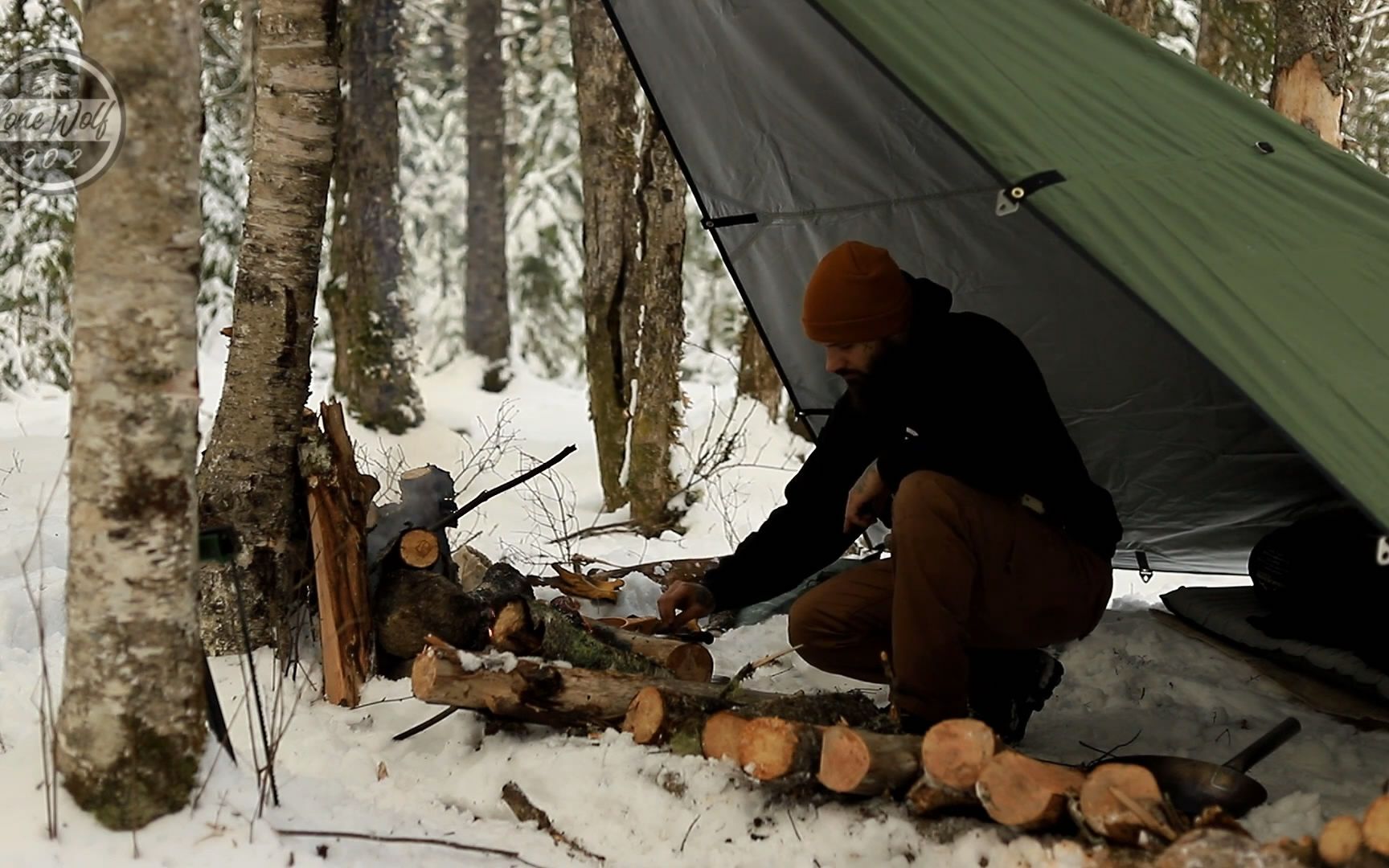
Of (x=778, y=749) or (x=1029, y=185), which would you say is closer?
(x=1029, y=185)

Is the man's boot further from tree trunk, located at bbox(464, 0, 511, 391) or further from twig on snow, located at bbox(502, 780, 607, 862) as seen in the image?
tree trunk, located at bbox(464, 0, 511, 391)

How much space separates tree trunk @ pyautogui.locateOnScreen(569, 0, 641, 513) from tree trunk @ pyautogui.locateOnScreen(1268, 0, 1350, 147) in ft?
10.2

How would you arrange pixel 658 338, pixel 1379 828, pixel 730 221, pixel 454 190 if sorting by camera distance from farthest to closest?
pixel 454 190
pixel 658 338
pixel 730 221
pixel 1379 828

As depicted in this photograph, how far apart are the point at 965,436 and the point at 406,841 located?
5.23 feet

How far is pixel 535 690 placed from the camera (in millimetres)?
3096

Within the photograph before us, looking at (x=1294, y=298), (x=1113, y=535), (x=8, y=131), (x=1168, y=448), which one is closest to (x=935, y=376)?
(x=1113, y=535)

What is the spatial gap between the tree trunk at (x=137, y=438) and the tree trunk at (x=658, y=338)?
392 centimetres

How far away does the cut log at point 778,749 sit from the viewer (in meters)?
2.68

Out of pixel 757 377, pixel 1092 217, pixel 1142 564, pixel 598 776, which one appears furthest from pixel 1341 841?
pixel 757 377

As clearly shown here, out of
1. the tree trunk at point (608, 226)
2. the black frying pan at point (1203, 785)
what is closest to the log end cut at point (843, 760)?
the black frying pan at point (1203, 785)

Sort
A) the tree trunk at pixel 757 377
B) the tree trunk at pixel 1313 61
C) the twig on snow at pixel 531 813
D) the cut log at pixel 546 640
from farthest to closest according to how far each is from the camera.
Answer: the tree trunk at pixel 757 377 → the tree trunk at pixel 1313 61 → the cut log at pixel 546 640 → the twig on snow at pixel 531 813

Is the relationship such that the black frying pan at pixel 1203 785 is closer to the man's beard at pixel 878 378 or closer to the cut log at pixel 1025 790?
the cut log at pixel 1025 790

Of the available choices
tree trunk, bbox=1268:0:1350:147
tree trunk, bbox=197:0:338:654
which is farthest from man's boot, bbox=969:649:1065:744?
tree trunk, bbox=1268:0:1350:147

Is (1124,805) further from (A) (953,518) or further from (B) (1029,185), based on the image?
(B) (1029,185)
